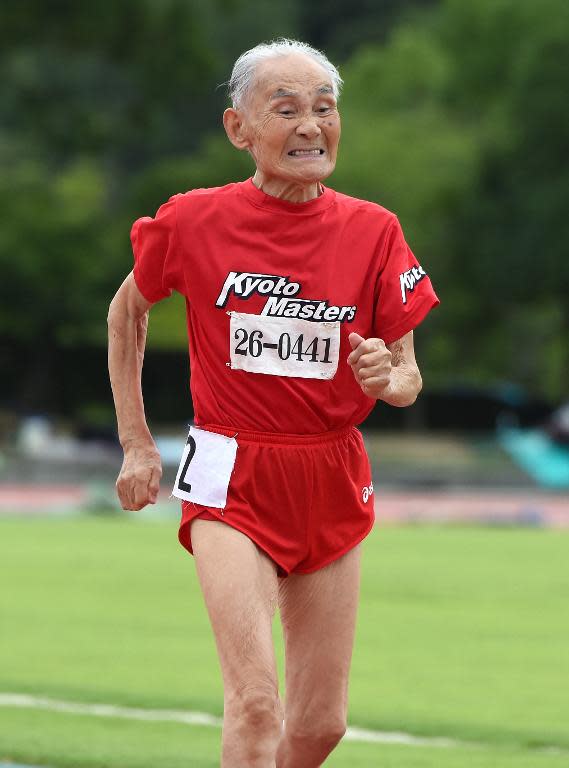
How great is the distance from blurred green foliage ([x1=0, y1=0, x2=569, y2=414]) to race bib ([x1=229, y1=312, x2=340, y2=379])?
38.9m

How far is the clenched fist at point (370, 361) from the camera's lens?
465cm

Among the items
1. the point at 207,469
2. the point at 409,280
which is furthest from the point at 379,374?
the point at 207,469

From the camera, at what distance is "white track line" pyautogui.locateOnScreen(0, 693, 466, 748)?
8367 mm

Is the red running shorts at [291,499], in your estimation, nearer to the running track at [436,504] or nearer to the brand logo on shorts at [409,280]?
the brand logo on shorts at [409,280]

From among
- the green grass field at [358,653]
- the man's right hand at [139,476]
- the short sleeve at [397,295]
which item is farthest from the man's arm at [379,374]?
the green grass field at [358,653]

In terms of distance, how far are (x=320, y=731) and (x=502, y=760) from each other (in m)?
2.93

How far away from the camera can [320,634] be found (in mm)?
5062

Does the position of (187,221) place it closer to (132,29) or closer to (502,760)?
(502,760)

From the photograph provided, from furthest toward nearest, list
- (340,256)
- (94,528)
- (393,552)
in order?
(94,528) < (393,552) < (340,256)

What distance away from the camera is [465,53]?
57.2 meters

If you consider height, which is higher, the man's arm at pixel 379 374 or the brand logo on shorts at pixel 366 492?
the man's arm at pixel 379 374

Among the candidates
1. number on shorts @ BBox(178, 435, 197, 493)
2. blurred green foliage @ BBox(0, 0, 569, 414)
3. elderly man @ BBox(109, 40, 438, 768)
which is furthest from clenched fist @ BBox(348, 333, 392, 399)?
blurred green foliage @ BBox(0, 0, 569, 414)

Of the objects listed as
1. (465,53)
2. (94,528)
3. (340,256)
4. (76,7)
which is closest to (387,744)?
(340,256)

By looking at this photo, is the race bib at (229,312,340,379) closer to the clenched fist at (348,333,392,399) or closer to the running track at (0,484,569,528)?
the clenched fist at (348,333,392,399)
